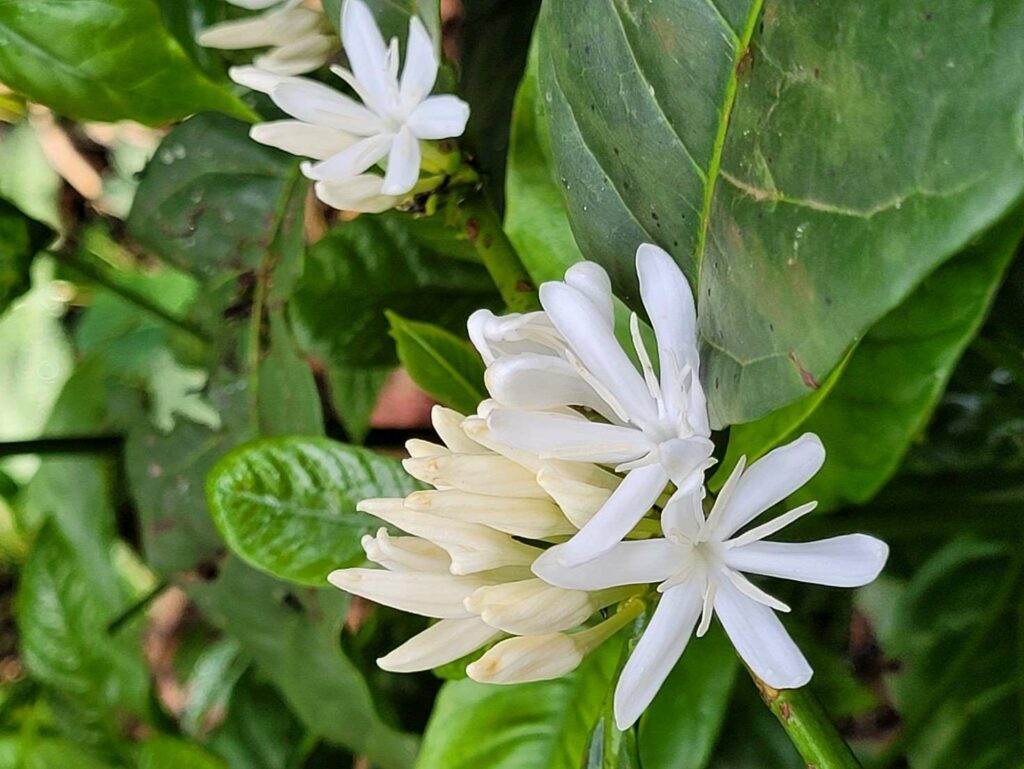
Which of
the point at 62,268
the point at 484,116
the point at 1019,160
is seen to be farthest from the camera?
the point at 62,268

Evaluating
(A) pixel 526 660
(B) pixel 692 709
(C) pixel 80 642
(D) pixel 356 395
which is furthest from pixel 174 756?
(A) pixel 526 660

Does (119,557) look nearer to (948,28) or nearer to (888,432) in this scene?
(888,432)

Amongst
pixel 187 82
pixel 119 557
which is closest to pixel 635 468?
pixel 187 82

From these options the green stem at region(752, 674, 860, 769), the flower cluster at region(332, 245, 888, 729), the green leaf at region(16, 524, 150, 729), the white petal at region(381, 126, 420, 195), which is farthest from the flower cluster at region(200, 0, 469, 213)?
the green leaf at region(16, 524, 150, 729)

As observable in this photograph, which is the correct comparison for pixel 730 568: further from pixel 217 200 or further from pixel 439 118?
pixel 217 200

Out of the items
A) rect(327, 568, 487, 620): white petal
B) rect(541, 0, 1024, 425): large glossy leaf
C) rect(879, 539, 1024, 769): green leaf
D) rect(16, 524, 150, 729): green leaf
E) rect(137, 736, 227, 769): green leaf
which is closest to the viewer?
rect(541, 0, 1024, 425): large glossy leaf

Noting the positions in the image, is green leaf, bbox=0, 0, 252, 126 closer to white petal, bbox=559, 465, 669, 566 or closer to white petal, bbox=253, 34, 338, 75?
white petal, bbox=253, 34, 338, 75
